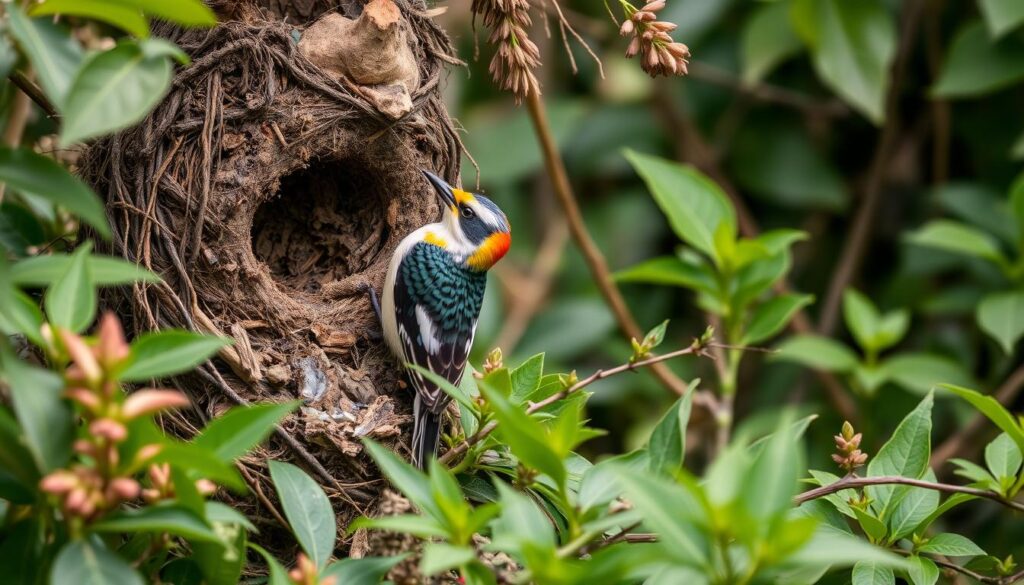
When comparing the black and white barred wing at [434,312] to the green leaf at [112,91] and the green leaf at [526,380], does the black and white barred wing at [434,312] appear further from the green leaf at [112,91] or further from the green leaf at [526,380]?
the green leaf at [112,91]

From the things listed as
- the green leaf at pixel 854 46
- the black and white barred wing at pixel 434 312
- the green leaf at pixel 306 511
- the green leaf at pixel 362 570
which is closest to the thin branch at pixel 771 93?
the green leaf at pixel 854 46

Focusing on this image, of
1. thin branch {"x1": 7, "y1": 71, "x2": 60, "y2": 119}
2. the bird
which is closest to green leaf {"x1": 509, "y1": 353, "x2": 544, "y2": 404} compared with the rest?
the bird

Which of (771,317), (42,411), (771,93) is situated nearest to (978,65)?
(771,93)

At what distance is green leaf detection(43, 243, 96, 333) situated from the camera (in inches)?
65.4

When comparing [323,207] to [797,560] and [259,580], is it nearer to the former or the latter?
[259,580]

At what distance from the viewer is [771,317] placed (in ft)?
10.3

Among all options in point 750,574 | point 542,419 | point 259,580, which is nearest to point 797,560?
point 750,574

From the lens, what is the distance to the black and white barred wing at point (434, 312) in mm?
2881

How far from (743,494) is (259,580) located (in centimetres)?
121

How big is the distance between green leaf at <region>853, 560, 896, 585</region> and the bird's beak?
1510mm

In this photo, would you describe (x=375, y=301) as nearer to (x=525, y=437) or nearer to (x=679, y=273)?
(x=679, y=273)

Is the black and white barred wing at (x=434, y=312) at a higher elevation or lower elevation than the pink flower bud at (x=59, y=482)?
lower

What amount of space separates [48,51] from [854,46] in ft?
11.2

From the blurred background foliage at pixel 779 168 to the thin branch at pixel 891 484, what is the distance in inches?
77.5
